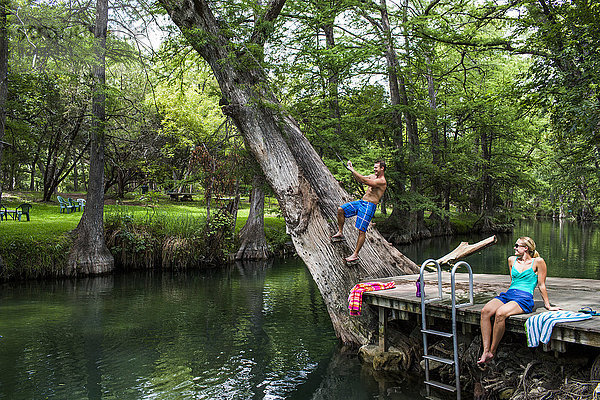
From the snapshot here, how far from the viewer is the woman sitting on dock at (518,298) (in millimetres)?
5539

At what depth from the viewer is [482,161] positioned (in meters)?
28.5

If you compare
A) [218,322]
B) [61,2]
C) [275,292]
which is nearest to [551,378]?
[218,322]

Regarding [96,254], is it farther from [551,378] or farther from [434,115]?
[434,115]

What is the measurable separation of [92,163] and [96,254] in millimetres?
3332

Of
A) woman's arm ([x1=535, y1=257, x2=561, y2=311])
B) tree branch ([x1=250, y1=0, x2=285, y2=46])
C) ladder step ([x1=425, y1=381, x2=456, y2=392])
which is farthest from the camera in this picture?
tree branch ([x1=250, y1=0, x2=285, y2=46])

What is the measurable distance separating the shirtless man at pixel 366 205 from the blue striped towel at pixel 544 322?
332 cm

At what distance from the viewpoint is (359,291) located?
7680 mm

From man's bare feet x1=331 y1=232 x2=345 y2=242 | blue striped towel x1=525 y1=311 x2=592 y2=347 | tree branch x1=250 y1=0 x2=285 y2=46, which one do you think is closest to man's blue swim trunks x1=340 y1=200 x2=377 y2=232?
man's bare feet x1=331 y1=232 x2=345 y2=242

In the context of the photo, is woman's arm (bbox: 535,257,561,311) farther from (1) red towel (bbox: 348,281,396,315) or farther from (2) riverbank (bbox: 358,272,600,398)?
(1) red towel (bbox: 348,281,396,315)

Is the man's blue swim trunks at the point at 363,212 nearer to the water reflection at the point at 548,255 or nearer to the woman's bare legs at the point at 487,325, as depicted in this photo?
the woman's bare legs at the point at 487,325

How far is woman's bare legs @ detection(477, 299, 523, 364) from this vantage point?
5518 millimetres

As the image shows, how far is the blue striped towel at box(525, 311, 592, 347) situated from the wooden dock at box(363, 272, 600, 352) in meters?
0.08

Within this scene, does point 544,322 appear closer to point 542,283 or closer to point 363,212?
point 542,283

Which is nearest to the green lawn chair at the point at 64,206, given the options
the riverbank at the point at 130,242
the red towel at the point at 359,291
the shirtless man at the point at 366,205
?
the riverbank at the point at 130,242
